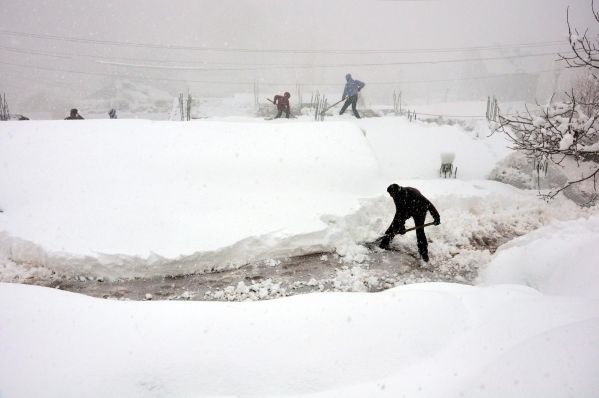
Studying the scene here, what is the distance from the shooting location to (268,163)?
777 cm

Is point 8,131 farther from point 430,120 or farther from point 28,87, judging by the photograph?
point 28,87

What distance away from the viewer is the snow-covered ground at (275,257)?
8.15 feet

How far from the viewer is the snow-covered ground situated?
8.15 ft

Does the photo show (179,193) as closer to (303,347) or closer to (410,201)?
(410,201)

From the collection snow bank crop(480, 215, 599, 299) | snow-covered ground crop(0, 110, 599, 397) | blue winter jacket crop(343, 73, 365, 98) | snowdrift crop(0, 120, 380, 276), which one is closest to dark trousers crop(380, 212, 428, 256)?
snow-covered ground crop(0, 110, 599, 397)

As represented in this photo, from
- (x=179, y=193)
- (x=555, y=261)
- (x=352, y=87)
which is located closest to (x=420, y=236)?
(x=555, y=261)

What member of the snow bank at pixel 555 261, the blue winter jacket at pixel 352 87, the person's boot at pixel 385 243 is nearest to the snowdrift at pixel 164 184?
the person's boot at pixel 385 243

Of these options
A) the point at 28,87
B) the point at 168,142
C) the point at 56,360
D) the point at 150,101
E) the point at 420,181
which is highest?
the point at 28,87

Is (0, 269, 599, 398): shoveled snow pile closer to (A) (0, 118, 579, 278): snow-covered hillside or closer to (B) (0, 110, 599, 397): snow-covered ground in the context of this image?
(B) (0, 110, 599, 397): snow-covered ground

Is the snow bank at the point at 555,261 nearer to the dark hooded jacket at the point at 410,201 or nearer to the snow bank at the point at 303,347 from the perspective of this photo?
the snow bank at the point at 303,347

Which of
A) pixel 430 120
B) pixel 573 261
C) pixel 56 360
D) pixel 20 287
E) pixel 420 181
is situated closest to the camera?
pixel 56 360

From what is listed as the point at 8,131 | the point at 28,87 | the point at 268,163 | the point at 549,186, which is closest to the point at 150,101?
the point at 8,131

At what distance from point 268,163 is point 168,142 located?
227cm

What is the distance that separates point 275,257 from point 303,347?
326 cm
